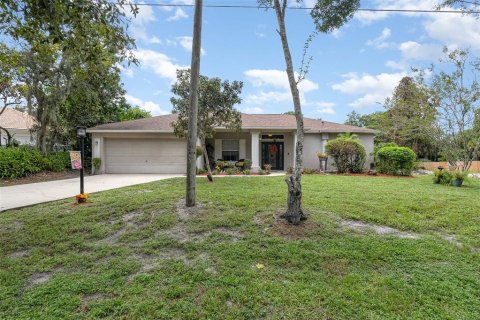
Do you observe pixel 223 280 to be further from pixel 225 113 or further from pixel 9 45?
pixel 9 45

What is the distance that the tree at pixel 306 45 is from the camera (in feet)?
15.9

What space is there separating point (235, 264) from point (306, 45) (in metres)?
3.91

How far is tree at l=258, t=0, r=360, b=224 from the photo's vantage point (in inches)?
191

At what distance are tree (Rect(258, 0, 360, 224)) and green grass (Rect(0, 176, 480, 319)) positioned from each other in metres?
0.41

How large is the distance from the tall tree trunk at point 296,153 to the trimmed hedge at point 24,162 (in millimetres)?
12812

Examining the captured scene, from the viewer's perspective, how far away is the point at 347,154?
14828mm

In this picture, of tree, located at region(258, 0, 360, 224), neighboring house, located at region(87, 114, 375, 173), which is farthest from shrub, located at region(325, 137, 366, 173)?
tree, located at region(258, 0, 360, 224)

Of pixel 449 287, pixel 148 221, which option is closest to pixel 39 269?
pixel 148 221

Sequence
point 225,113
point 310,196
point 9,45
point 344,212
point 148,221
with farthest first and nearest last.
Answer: point 9,45 → point 225,113 → point 310,196 → point 344,212 → point 148,221

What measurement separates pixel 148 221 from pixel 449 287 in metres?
4.52

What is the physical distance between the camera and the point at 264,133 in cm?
1728

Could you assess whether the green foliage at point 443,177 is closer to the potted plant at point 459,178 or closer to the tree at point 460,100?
the potted plant at point 459,178

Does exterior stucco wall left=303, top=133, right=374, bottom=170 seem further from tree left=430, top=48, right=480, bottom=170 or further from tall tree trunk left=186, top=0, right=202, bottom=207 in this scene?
tall tree trunk left=186, top=0, right=202, bottom=207

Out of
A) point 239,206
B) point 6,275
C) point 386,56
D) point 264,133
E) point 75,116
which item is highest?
point 386,56
